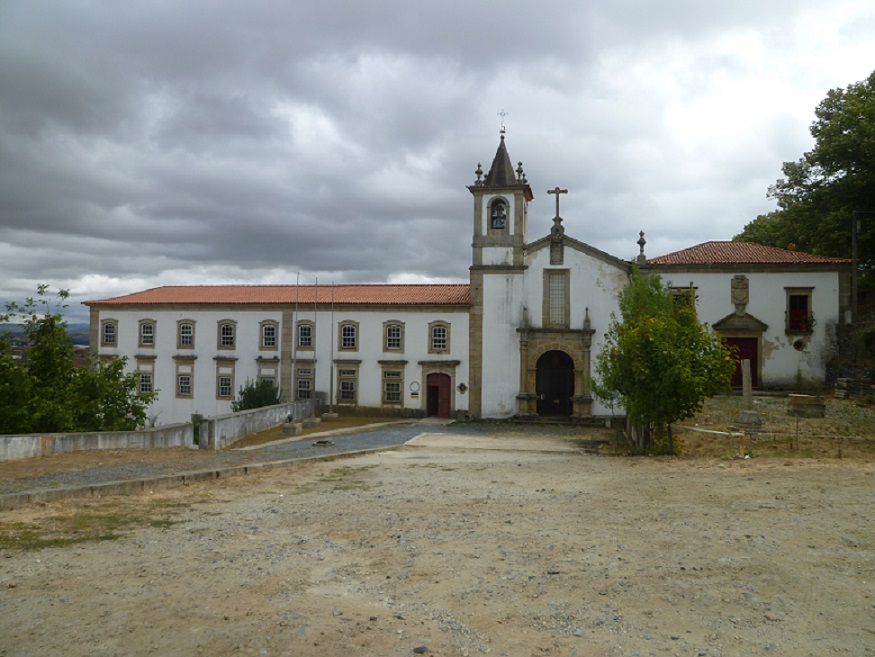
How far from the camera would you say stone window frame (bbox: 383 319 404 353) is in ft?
99.9

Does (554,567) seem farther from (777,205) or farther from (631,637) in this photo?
(777,205)

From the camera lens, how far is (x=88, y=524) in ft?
27.3

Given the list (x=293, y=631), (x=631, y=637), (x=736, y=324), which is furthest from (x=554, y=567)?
(x=736, y=324)

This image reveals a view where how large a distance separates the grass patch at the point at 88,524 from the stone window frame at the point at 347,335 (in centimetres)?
2126

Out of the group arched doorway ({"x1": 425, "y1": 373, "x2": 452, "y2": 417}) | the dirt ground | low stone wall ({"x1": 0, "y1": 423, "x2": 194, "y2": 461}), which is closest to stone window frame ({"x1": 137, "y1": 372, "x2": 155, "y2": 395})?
low stone wall ({"x1": 0, "y1": 423, "x2": 194, "y2": 461})

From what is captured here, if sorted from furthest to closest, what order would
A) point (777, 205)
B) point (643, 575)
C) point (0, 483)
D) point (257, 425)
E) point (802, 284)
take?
point (777, 205) → point (802, 284) → point (257, 425) → point (0, 483) → point (643, 575)

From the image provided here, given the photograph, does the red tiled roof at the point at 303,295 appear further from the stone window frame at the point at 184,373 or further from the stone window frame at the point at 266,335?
the stone window frame at the point at 184,373

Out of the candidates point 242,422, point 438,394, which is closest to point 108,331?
point 242,422

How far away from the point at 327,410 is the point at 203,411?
6903mm

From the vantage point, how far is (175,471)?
40.9ft

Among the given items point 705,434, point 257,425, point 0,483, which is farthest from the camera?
point 257,425

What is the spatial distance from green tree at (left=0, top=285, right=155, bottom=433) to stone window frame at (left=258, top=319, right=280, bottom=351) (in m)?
9.80

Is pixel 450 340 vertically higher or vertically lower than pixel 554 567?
higher

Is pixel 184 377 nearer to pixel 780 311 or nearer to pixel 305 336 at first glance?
pixel 305 336
